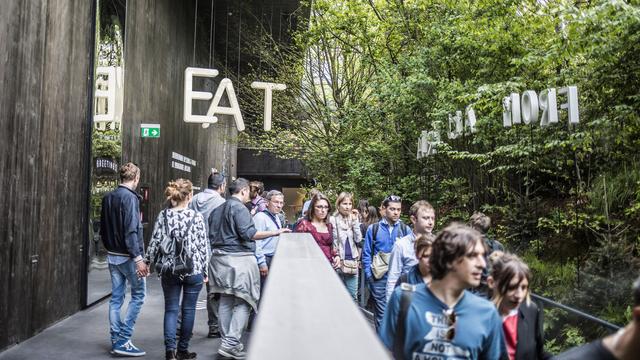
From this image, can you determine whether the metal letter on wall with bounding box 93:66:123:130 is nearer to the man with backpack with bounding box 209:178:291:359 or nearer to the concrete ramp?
the man with backpack with bounding box 209:178:291:359

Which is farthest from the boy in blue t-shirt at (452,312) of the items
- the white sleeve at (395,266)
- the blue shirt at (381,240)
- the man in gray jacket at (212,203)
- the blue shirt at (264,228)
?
the man in gray jacket at (212,203)

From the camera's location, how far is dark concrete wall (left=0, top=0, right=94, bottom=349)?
607 centimetres

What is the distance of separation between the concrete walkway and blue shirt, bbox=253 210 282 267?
3.58ft

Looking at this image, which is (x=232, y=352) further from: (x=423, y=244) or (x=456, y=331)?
(x=456, y=331)

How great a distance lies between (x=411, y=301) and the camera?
260cm

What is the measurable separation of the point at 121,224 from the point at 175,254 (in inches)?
38.4

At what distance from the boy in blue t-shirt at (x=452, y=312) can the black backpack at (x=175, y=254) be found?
328 centimetres

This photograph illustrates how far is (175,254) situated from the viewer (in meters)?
5.62

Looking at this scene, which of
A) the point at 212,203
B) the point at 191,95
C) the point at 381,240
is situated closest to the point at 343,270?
the point at 381,240

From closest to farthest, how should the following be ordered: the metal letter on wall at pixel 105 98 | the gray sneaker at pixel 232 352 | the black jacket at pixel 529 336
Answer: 1. the black jacket at pixel 529 336
2. the gray sneaker at pixel 232 352
3. the metal letter on wall at pixel 105 98

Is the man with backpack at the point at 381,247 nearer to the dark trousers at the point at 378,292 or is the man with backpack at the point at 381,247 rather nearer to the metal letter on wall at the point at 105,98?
the dark trousers at the point at 378,292

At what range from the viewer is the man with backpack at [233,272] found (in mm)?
6078


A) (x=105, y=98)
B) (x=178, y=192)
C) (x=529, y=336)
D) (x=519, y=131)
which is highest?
(x=105, y=98)

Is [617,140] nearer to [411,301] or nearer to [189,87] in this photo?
[411,301]
